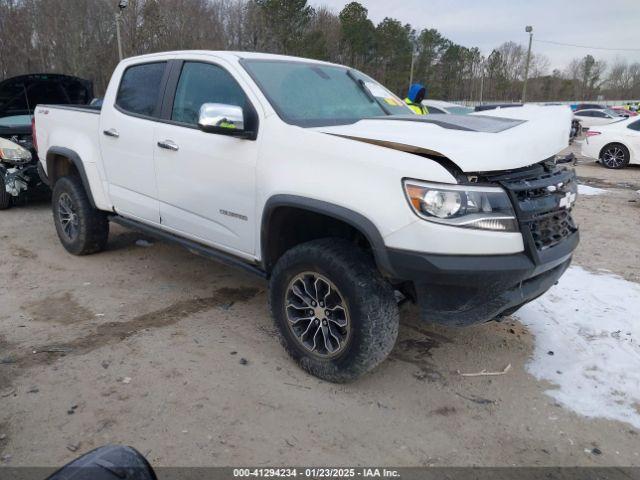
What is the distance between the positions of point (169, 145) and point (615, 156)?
13016 mm

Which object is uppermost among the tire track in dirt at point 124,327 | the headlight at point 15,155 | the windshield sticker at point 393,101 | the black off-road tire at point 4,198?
the windshield sticker at point 393,101

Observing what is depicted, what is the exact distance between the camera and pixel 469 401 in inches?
121

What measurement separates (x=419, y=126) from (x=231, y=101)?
135 cm

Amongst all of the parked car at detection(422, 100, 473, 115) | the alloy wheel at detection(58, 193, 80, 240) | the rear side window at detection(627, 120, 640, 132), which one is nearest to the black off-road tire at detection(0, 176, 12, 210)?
the alloy wheel at detection(58, 193, 80, 240)

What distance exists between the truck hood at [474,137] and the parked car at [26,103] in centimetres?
589

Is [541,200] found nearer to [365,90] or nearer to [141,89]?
[365,90]

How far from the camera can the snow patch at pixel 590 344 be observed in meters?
3.09

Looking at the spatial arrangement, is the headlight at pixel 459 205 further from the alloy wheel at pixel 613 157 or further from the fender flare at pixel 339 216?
the alloy wheel at pixel 613 157

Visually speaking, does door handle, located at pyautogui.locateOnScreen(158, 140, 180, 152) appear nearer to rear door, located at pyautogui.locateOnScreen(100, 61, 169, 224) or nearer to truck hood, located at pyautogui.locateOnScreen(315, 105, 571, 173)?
rear door, located at pyautogui.locateOnScreen(100, 61, 169, 224)

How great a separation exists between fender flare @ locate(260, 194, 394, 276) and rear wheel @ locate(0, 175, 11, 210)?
5717 millimetres

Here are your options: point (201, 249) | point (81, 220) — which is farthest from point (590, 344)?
point (81, 220)

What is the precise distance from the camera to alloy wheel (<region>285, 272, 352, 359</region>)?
3010 millimetres

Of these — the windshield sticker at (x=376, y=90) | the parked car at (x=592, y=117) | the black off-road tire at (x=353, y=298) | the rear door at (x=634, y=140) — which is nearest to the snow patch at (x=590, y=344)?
the black off-road tire at (x=353, y=298)

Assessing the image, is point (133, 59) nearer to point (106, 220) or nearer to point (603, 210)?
point (106, 220)
